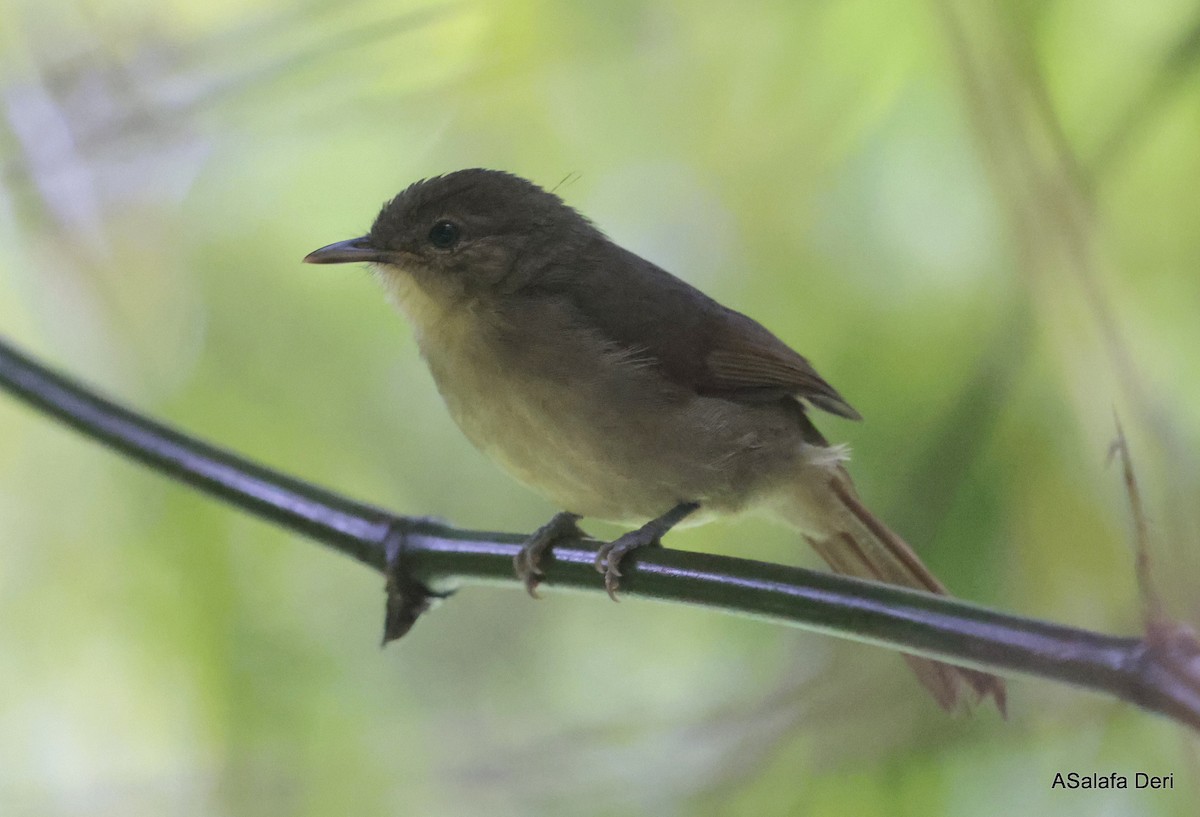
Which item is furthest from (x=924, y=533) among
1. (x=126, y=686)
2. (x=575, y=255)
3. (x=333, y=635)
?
(x=126, y=686)

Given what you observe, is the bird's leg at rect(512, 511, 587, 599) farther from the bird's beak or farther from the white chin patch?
the bird's beak

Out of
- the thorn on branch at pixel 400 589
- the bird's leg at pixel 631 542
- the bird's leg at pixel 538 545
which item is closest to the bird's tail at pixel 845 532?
the bird's leg at pixel 631 542

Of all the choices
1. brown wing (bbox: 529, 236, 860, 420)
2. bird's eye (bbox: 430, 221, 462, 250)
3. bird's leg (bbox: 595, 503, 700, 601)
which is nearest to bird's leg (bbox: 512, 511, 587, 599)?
bird's leg (bbox: 595, 503, 700, 601)

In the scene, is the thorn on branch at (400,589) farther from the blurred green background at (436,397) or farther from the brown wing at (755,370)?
the brown wing at (755,370)

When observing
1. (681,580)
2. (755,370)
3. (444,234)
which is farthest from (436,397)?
(681,580)

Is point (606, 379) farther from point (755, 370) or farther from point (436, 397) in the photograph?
point (436, 397)

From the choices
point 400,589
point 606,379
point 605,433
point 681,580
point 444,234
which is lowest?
point 681,580

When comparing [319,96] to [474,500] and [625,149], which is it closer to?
[625,149]
